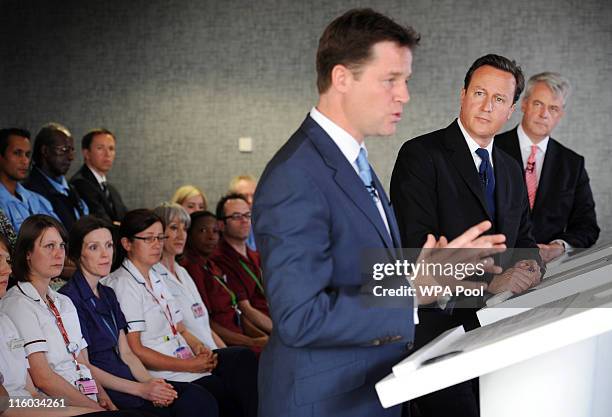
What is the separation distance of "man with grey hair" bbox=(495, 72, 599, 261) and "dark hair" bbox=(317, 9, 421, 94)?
183cm

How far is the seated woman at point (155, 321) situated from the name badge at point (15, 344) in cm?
71

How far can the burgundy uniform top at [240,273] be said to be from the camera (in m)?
4.71

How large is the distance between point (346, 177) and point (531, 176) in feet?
6.35

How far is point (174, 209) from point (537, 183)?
187 centimetres

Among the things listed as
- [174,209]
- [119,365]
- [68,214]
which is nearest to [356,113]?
[119,365]

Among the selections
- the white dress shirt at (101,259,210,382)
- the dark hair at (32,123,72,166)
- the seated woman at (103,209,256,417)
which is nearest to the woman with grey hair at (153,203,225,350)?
the seated woman at (103,209,256,417)

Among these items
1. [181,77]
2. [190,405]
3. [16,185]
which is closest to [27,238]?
[190,405]

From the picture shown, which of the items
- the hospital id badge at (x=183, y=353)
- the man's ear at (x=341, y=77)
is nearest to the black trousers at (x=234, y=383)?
the hospital id badge at (x=183, y=353)

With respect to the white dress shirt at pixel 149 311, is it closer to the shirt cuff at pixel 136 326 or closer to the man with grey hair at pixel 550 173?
the shirt cuff at pixel 136 326

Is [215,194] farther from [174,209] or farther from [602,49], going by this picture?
[602,49]

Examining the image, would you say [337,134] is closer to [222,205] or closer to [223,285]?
[223,285]

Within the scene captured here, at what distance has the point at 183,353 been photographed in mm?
3668

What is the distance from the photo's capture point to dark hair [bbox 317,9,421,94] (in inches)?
63.8

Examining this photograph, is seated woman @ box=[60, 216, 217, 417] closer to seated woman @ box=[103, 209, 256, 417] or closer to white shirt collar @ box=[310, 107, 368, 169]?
A: seated woman @ box=[103, 209, 256, 417]
